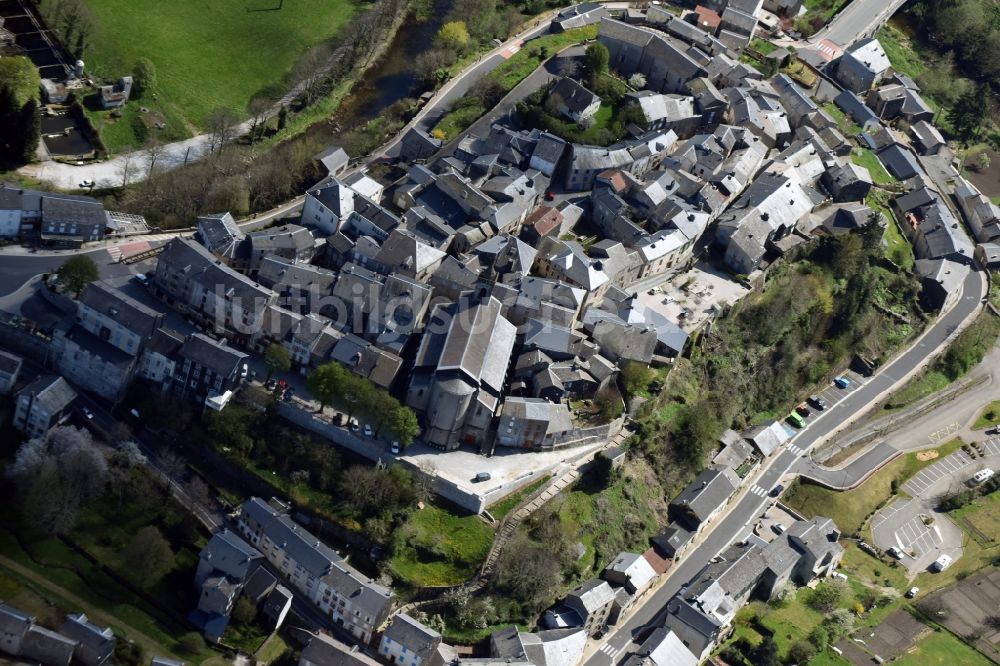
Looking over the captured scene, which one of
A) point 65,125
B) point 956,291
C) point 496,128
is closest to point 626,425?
point 496,128

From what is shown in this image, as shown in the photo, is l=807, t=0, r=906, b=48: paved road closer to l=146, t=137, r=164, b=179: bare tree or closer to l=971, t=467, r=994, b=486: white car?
l=971, t=467, r=994, b=486: white car

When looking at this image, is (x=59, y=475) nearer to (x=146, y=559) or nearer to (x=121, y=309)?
(x=146, y=559)

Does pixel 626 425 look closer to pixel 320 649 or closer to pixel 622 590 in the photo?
pixel 622 590

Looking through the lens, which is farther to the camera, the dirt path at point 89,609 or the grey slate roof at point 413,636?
the grey slate roof at point 413,636

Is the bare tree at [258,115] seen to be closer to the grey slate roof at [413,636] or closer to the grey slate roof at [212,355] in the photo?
the grey slate roof at [212,355]

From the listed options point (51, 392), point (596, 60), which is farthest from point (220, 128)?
point (51, 392)

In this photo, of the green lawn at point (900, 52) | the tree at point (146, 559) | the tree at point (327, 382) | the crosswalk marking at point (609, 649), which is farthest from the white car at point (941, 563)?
the green lawn at point (900, 52)
